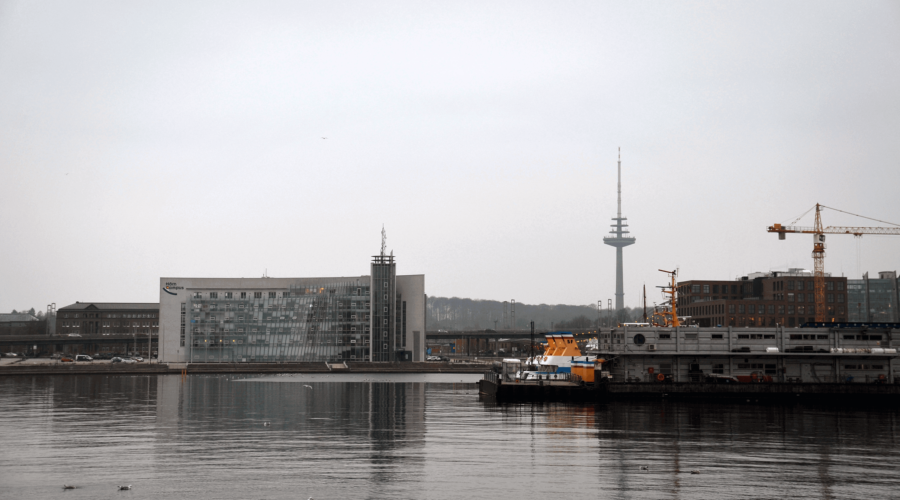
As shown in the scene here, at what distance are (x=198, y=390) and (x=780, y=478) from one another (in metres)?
77.4

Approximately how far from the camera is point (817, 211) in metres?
178

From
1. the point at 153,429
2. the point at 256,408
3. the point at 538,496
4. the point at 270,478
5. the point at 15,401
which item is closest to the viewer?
the point at 538,496

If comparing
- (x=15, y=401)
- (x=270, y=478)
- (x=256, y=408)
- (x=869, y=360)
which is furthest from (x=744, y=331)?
(x=15, y=401)

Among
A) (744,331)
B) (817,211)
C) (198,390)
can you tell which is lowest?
(198,390)

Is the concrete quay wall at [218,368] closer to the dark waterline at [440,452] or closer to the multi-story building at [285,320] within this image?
the multi-story building at [285,320]

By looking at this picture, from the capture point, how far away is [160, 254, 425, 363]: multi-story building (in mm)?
185625

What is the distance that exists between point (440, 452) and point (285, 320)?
151 m

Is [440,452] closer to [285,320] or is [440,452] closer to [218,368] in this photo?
[218,368]

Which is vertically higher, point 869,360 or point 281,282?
point 281,282

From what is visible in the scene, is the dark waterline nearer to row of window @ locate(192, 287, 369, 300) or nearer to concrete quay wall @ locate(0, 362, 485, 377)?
concrete quay wall @ locate(0, 362, 485, 377)

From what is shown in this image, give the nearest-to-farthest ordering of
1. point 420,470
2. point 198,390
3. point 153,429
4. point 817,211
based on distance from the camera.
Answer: point 420,470 < point 153,429 < point 198,390 < point 817,211

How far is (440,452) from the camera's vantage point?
41406 millimetres

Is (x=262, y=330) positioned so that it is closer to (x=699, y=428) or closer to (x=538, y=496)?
(x=699, y=428)

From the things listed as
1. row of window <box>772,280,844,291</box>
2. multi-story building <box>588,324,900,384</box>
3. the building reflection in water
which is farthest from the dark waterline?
row of window <box>772,280,844,291</box>
